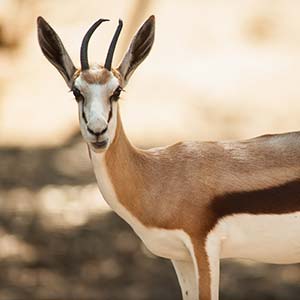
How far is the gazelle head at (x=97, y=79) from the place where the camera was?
430 centimetres

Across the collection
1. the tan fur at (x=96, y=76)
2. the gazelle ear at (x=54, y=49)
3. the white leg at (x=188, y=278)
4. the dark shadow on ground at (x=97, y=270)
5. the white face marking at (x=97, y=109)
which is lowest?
the dark shadow on ground at (x=97, y=270)

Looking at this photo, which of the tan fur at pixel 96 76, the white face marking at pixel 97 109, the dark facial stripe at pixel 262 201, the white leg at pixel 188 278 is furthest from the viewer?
the white leg at pixel 188 278

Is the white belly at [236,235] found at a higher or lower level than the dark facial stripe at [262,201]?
lower

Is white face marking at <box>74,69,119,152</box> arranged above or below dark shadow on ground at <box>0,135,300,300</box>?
above

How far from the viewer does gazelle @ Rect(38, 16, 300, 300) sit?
15.1 feet

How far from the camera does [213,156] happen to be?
4715 millimetres

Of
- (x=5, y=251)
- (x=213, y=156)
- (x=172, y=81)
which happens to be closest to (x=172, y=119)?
(x=172, y=81)

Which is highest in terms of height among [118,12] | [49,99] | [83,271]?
[118,12]

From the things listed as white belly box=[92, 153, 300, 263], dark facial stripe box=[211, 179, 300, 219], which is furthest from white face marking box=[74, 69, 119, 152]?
dark facial stripe box=[211, 179, 300, 219]

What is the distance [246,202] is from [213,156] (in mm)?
263

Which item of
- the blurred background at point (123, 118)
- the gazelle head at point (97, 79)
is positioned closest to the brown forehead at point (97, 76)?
the gazelle head at point (97, 79)

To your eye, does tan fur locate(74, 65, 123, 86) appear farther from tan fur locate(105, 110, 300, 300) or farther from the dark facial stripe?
the dark facial stripe

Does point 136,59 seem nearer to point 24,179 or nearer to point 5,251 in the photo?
point 5,251

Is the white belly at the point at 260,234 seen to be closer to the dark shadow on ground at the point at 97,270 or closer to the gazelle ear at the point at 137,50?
the gazelle ear at the point at 137,50
